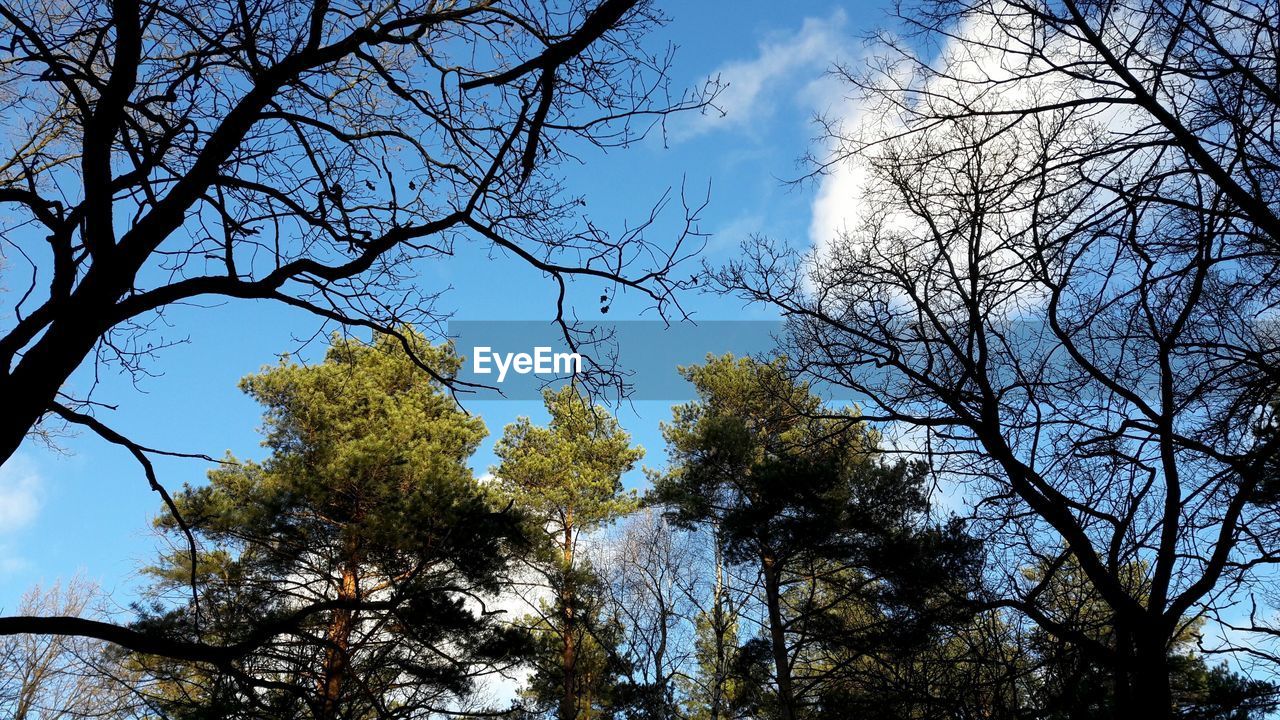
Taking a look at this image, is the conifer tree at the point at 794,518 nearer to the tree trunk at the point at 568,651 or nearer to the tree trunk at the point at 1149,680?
the tree trunk at the point at 568,651

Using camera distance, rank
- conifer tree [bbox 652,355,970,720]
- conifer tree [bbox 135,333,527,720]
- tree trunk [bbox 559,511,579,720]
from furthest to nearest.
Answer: tree trunk [bbox 559,511,579,720], conifer tree [bbox 652,355,970,720], conifer tree [bbox 135,333,527,720]

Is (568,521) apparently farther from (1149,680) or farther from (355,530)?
(1149,680)

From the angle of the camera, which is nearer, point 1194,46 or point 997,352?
point 1194,46

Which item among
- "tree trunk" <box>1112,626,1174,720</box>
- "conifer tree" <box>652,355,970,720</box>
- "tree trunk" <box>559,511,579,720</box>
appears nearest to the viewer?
"tree trunk" <box>1112,626,1174,720</box>

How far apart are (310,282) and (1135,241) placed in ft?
14.1

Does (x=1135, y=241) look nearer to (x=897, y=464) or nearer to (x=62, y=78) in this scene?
(x=62, y=78)

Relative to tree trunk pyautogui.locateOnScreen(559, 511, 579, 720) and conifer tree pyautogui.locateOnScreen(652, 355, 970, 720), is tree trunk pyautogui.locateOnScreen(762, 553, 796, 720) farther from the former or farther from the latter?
tree trunk pyautogui.locateOnScreen(559, 511, 579, 720)

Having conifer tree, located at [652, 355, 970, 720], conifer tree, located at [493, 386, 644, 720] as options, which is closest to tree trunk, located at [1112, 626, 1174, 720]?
conifer tree, located at [652, 355, 970, 720]

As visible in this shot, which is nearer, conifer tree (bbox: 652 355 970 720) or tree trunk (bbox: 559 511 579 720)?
conifer tree (bbox: 652 355 970 720)

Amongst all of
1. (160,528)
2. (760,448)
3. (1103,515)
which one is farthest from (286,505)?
(1103,515)

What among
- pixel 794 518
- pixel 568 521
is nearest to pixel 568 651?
pixel 568 521

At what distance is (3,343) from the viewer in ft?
6.88

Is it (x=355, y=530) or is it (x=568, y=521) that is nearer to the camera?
(x=355, y=530)

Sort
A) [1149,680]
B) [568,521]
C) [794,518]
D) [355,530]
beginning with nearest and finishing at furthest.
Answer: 1. [1149,680]
2. [355,530]
3. [794,518]
4. [568,521]
